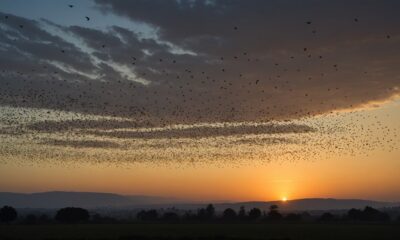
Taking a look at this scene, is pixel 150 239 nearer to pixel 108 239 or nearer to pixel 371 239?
pixel 108 239

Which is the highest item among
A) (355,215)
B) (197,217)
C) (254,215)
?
(254,215)

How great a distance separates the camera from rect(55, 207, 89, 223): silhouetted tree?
10768 centimetres

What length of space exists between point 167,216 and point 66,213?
26.7m

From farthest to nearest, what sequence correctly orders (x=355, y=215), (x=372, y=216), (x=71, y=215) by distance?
(x=355, y=215)
(x=372, y=216)
(x=71, y=215)

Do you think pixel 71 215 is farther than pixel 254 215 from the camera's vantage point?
No

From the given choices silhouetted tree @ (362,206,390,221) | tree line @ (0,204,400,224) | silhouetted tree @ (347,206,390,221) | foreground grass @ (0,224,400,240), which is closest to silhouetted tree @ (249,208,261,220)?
tree line @ (0,204,400,224)

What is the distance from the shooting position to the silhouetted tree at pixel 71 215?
353ft

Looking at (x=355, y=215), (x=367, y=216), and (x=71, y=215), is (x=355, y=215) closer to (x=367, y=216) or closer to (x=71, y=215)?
(x=367, y=216)

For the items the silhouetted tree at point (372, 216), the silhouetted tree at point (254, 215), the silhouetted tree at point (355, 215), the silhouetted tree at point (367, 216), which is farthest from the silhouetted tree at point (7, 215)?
the silhouetted tree at point (372, 216)

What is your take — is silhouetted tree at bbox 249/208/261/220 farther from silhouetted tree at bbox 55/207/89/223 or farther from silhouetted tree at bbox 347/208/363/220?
silhouetted tree at bbox 55/207/89/223

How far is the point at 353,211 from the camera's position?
12588cm

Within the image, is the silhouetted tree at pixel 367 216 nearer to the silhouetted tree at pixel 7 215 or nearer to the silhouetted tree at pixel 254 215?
the silhouetted tree at pixel 254 215

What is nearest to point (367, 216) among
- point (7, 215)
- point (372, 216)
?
point (372, 216)

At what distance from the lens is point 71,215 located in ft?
356
